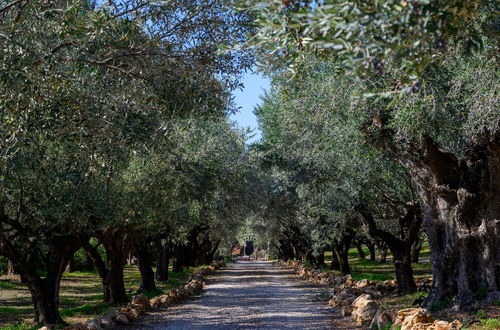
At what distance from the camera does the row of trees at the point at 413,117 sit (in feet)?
16.1

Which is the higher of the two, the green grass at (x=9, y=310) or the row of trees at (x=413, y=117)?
the row of trees at (x=413, y=117)

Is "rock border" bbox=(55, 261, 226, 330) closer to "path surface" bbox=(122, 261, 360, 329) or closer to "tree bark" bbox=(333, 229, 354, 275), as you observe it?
"path surface" bbox=(122, 261, 360, 329)

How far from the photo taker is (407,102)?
10.1 metres

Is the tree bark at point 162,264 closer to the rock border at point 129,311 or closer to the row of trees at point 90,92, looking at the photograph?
the rock border at point 129,311

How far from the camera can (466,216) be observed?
13.0 meters

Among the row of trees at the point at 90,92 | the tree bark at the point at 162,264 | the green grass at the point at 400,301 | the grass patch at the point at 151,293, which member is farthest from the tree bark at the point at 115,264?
the tree bark at the point at 162,264

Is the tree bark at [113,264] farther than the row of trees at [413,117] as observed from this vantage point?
Yes

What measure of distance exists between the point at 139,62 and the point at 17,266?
24.4 ft

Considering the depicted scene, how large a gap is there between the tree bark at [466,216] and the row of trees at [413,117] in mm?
22

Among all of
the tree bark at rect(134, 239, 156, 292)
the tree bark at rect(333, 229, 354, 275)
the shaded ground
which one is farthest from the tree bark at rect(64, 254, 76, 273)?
the tree bark at rect(333, 229, 354, 275)

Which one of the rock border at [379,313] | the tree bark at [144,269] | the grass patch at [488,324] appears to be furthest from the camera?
the tree bark at [144,269]

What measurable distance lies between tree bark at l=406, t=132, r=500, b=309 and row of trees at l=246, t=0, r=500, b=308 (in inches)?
0.9

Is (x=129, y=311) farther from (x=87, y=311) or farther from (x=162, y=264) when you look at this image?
(x=162, y=264)

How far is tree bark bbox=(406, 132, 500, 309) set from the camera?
12500mm
